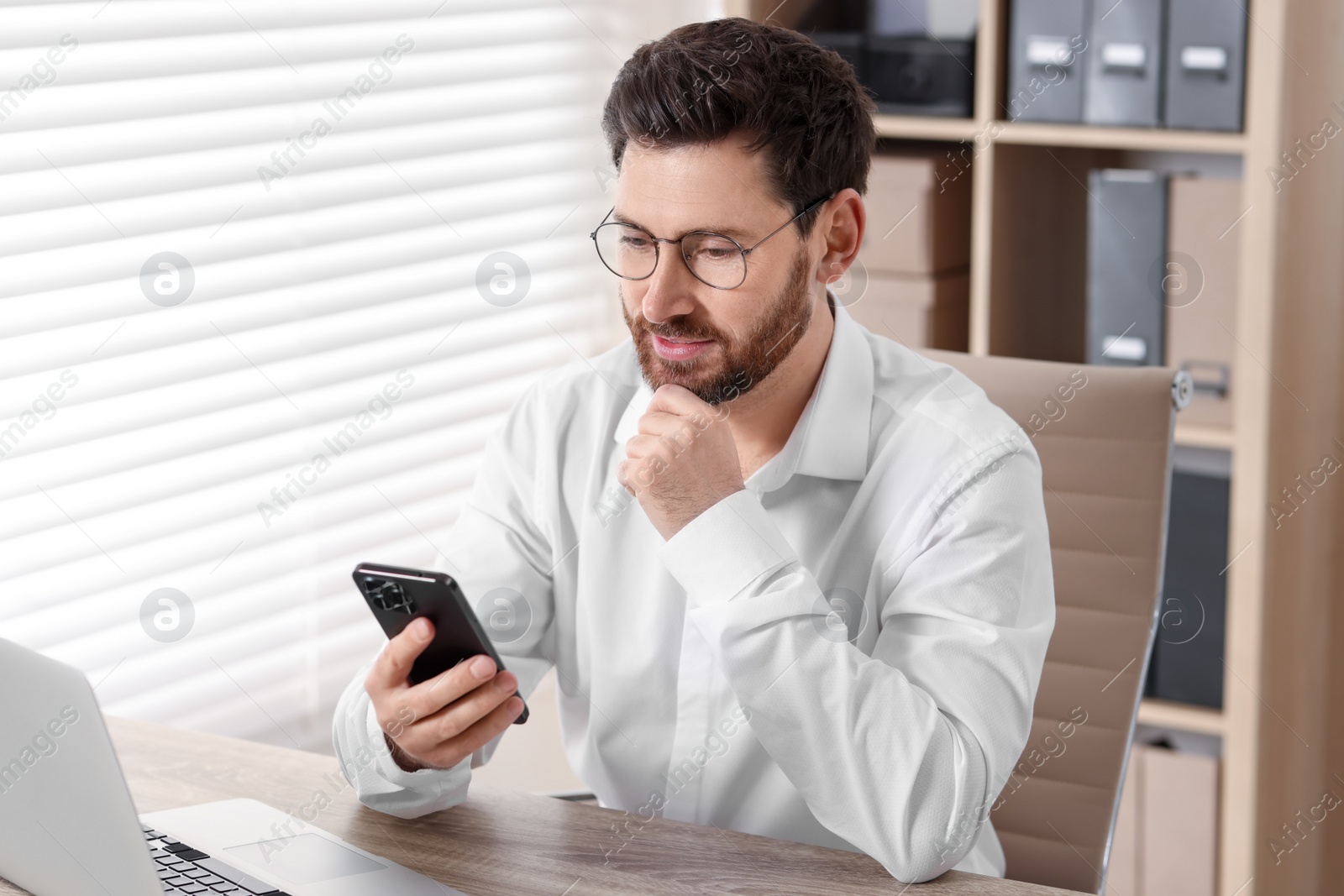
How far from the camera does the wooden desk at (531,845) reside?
108cm

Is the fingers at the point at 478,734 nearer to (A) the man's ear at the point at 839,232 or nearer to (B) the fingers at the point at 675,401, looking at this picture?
(B) the fingers at the point at 675,401

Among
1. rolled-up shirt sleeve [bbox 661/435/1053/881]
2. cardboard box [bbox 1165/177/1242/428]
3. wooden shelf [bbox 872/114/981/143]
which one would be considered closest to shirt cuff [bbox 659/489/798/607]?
rolled-up shirt sleeve [bbox 661/435/1053/881]

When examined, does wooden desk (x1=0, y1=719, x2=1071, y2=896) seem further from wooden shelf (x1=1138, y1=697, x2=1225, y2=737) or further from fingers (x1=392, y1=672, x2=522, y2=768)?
wooden shelf (x1=1138, y1=697, x2=1225, y2=737)

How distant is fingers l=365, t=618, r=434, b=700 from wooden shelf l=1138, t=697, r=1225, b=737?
141cm

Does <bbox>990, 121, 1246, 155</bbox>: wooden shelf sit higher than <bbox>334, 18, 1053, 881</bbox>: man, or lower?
higher

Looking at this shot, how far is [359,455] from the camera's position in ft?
7.39

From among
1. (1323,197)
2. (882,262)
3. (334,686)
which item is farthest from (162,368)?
(1323,197)

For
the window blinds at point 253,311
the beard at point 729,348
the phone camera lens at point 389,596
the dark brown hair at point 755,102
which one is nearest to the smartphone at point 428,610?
the phone camera lens at point 389,596

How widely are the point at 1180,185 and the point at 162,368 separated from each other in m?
1.52

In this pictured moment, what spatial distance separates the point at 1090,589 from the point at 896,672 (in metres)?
0.39

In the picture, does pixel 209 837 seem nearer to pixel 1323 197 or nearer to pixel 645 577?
pixel 645 577

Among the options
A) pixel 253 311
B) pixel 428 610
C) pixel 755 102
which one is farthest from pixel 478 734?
pixel 253 311

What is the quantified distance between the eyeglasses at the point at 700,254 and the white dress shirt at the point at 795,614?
0.54ft

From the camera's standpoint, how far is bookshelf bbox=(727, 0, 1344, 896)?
2006 millimetres
